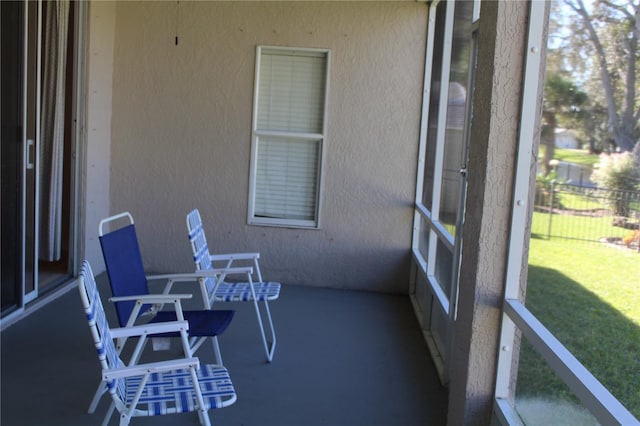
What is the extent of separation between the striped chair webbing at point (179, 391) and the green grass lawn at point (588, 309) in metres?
1.27

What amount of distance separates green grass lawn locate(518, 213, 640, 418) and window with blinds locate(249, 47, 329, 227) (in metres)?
3.73

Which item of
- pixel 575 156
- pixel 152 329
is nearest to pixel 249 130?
pixel 152 329

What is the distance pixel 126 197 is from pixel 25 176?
5.84 feet

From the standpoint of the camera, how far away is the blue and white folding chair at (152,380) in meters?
2.82

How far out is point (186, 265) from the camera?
268 inches

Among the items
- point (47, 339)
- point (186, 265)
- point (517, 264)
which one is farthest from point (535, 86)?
point (186, 265)

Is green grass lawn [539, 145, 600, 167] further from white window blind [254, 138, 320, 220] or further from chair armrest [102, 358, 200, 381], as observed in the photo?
white window blind [254, 138, 320, 220]

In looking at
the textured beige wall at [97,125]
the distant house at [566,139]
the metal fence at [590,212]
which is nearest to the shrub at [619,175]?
the metal fence at [590,212]

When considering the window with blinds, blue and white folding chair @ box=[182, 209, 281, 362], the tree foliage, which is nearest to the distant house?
the tree foliage

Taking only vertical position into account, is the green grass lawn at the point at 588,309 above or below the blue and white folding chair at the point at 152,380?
above

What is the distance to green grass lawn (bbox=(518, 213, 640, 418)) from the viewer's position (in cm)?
212

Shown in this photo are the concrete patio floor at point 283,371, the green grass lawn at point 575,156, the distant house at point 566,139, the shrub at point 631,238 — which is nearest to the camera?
the shrub at point 631,238

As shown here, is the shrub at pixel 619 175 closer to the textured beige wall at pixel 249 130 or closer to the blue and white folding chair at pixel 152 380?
the blue and white folding chair at pixel 152 380

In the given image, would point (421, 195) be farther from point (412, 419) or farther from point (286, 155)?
point (412, 419)
